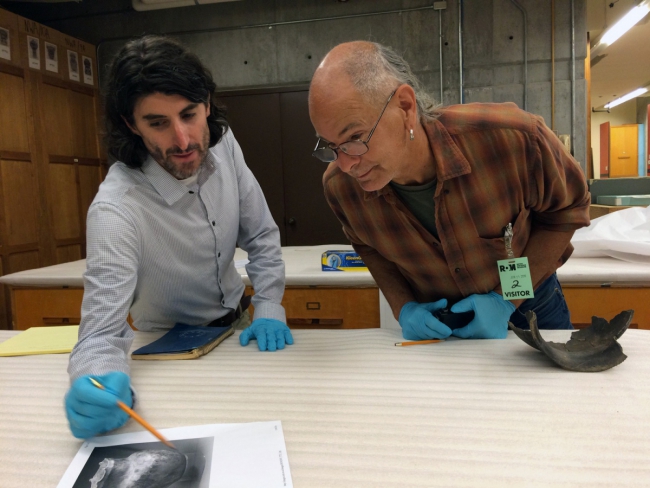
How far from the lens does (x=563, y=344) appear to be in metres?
1.04

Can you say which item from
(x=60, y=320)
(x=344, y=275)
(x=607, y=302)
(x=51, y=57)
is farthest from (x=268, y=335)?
(x=51, y=57)

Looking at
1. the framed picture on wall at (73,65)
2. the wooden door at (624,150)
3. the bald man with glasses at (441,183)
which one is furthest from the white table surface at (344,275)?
the wooden door at (624,150)

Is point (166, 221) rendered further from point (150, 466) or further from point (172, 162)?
point (150, 466)

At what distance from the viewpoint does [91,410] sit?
2.59 feet

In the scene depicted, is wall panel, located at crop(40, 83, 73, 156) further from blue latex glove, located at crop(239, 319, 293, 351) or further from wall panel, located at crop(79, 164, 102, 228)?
blue latex glove, located at crop(239, 319, 293, 351)

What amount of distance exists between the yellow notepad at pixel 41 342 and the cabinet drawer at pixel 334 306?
95 cm

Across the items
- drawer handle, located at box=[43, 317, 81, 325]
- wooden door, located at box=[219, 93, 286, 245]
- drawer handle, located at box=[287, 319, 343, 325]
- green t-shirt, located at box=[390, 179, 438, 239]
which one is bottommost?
drawer handle, located at box=[287, 319, 343, 325]

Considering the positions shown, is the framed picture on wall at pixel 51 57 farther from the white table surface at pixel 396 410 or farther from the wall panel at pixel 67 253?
the white table surface at pixel 396 410

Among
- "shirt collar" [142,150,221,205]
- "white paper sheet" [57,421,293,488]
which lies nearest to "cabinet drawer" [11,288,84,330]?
"shirt collar" [142,150,221,205]

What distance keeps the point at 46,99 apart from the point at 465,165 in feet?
12.5

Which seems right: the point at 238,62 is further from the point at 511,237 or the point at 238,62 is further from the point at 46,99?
the point at 511,237

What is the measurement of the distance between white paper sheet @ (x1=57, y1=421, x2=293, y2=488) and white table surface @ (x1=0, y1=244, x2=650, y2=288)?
131cm

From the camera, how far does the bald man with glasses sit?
103 centimetres

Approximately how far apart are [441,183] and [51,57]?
3897mm
